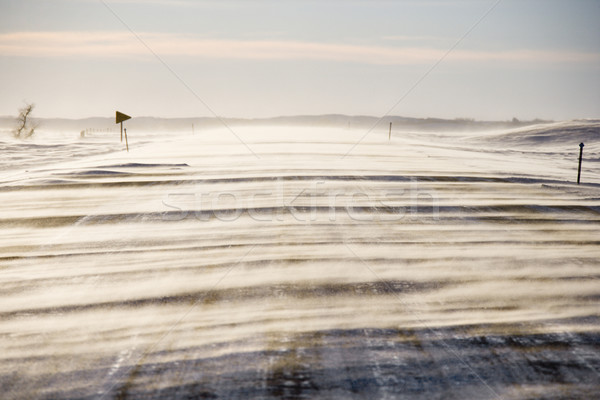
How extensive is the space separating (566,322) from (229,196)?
850 cm

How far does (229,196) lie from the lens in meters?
12.9

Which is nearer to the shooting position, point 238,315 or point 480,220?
point 238,315

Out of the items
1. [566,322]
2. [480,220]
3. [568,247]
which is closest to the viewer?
[566,322]

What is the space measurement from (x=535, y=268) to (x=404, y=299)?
2419mm

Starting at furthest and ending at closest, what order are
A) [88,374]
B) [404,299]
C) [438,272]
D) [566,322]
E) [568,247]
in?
[568,247] → [438,272] → [404,299] → [566,322] → [88,374]

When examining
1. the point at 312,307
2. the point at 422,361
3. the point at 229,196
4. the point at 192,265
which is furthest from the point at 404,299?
the point at 229,196

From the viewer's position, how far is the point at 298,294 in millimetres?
6621

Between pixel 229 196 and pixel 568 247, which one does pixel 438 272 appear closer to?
pixel 568 247

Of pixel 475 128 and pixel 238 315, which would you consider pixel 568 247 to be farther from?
pixel 475 128

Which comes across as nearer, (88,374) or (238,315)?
(88,374)

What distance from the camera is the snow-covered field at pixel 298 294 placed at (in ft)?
15.5

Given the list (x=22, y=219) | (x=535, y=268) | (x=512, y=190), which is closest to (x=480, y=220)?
(x=535, y=268)

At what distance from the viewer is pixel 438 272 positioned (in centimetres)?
753

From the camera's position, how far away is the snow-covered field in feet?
15.5
